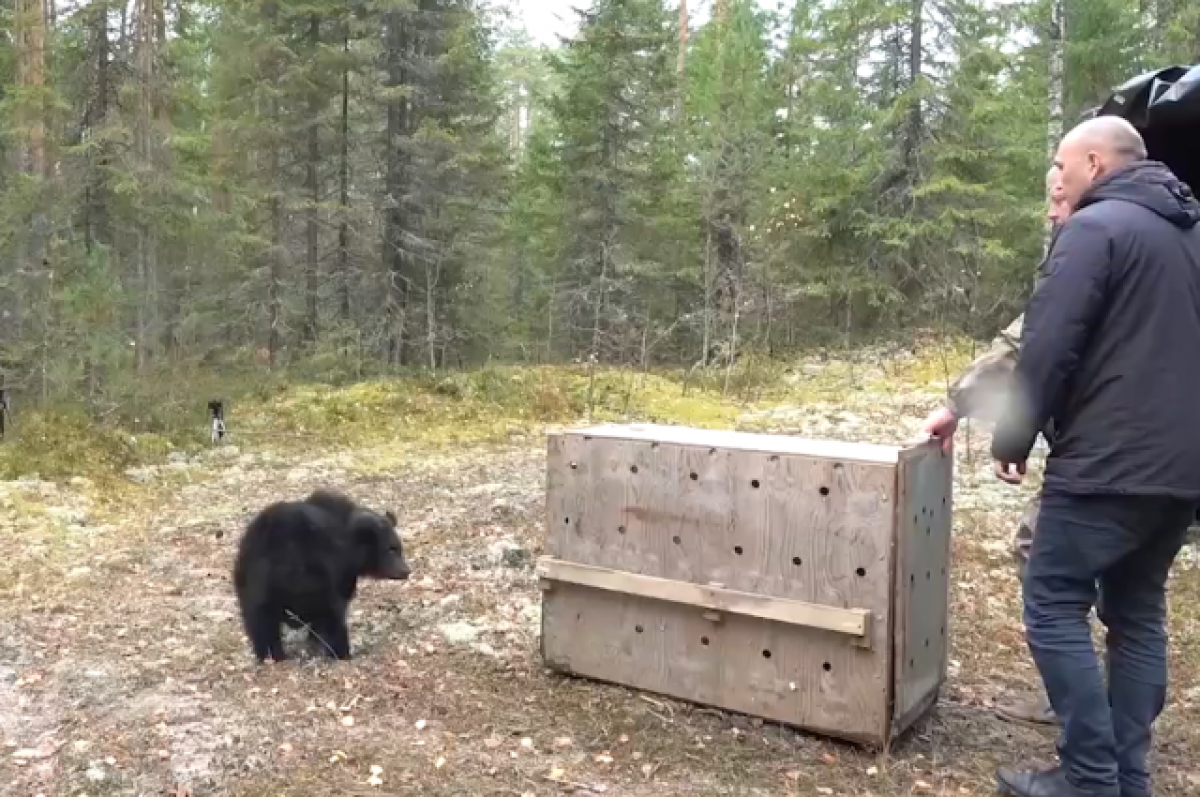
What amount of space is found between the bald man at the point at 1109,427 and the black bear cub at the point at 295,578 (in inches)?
132

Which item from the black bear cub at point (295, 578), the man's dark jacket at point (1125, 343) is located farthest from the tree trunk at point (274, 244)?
the man's dark jacket at point (1125, 343)

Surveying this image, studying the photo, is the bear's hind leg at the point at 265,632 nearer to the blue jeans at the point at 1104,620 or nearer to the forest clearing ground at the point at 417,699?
the forest clearing ground at the point at 417,699

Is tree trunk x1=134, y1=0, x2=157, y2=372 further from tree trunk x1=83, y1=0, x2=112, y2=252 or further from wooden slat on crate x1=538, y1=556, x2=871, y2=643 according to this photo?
wooden slat on crate x1=538, y1=556, x2=871, y2=643

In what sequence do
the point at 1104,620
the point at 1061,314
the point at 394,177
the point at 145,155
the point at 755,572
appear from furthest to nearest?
the point at 394,177, the point at 145,155, the point at 755,572, the point at 1104,620, the point at 1061,314

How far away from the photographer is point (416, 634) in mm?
5379

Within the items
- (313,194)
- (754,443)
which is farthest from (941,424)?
(313,194)

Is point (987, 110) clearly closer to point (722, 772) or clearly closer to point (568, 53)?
point (568, 53)

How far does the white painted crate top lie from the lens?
12.6ft

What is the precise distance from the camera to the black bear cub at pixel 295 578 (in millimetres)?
4980

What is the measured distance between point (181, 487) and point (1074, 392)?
859 cm

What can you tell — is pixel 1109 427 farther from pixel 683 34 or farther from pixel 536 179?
pixel 683 34

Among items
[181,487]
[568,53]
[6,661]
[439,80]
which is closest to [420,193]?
Answer: [439,80]

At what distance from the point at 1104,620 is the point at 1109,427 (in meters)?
0.81

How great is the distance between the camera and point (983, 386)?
3691 mm
